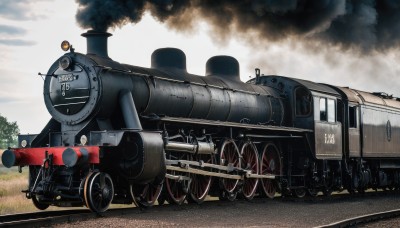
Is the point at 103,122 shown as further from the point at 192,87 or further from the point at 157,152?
the point at 192,87

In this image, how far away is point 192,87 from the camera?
1201 cm

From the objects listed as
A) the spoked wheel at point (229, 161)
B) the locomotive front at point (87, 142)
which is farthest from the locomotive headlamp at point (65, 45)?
the spoked wheel at point (229, 161)

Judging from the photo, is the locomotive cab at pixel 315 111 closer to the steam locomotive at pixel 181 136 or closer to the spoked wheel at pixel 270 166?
the steam locomotive at pixel 181 136

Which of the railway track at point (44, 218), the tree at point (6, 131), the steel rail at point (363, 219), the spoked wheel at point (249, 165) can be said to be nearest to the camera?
the railway track at point (44, 218)

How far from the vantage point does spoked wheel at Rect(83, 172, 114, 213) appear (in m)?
8.99

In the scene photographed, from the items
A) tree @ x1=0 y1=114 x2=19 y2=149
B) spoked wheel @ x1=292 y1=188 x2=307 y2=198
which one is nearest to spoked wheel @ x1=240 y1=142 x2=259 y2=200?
spoked wheel @ x1=292 y1=188 x2=307 y2=198

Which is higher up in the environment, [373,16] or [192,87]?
[373,16]

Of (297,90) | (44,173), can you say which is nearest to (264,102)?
(297,90)

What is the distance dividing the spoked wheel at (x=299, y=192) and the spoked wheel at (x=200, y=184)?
3.76 meters

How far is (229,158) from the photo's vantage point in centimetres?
1294

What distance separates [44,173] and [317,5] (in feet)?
38.6

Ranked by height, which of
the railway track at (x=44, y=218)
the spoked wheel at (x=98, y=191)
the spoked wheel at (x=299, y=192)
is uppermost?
the spoked wheel at (x=98, y=191)

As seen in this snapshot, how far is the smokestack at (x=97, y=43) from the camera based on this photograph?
34.9 ft

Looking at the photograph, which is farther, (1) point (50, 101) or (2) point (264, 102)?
(2) point (264, 102)
